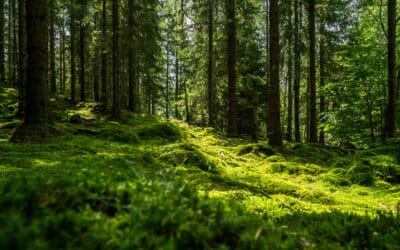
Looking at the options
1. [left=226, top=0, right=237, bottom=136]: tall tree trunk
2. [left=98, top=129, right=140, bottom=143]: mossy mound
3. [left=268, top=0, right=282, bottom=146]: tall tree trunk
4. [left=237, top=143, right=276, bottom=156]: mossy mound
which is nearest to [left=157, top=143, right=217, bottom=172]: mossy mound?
[left=98, top=129, right=140, bottom=143]: mossy mound

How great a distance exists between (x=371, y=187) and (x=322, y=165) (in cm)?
257

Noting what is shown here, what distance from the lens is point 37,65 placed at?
27.8ft

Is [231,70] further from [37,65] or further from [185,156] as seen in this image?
[37,65]

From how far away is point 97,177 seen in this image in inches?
88.4

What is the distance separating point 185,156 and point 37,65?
5174 millimetres

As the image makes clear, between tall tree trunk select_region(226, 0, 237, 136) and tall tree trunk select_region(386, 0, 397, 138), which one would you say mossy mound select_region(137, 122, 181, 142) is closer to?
tall tree trunk select_region(226, 0, 237, 136)

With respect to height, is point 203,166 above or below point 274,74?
below

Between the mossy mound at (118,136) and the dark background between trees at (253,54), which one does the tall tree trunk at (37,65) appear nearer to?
the dark background between trees at (253,54)

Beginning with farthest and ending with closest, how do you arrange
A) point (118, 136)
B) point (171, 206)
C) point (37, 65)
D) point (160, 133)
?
point (160, 133)
point (118, 136)
point (37, 65)
point (171, 206)

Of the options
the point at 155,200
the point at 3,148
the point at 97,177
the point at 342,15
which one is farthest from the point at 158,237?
the point at 342,15

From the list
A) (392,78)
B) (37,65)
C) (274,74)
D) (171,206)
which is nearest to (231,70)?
(274,74)

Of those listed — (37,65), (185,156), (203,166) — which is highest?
(37,65)

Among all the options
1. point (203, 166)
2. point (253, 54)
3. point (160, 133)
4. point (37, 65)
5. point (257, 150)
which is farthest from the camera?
point (253, 54)

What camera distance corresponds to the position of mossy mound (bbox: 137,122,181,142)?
1151 cm
